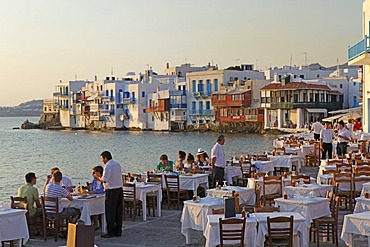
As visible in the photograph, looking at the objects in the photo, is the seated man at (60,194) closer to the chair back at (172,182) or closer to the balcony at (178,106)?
the chair back at (172,182)

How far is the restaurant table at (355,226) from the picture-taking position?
9745 mm

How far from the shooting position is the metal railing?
1103 inches

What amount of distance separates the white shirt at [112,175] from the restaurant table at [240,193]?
2220mm

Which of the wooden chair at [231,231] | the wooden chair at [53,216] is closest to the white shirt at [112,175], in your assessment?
the wooden chair at [53,216]

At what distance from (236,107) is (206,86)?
719 cm

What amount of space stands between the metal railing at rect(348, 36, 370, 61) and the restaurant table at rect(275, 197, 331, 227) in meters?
17.8

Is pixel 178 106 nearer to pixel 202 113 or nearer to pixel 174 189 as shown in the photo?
pixel 202 113

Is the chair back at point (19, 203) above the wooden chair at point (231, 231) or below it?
above

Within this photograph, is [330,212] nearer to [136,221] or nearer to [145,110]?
[136,221]

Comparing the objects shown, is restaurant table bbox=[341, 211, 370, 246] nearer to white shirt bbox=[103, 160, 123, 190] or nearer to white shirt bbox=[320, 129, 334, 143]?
white shirt bbox=[103, 160, 123, 190]

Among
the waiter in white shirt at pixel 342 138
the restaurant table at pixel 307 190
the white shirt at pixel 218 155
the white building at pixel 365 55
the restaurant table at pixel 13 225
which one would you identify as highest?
the white building at pixel 365 55

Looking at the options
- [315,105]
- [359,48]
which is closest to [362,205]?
[359,48]

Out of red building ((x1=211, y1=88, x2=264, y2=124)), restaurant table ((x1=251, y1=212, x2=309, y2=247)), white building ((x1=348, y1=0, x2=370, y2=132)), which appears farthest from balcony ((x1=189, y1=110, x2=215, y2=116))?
restaurant table ((x1=251, y1=212, x2=309, y2=247))

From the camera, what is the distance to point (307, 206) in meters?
11.2
